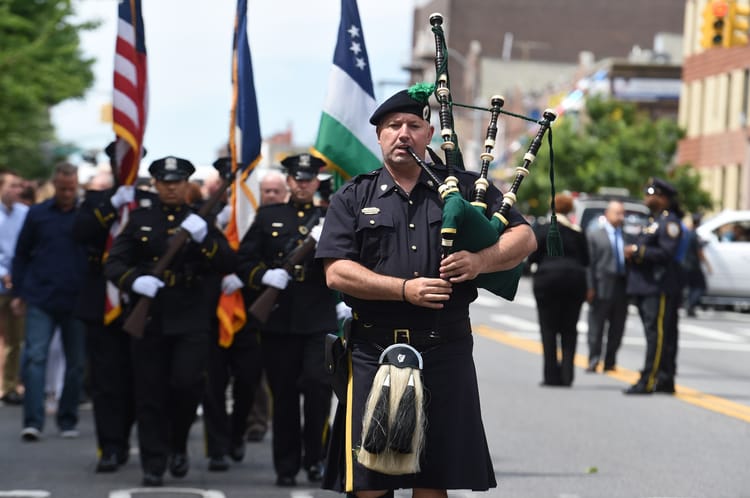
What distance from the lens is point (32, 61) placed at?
35062 millimetres

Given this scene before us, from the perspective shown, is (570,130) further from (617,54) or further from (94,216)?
(617,54)

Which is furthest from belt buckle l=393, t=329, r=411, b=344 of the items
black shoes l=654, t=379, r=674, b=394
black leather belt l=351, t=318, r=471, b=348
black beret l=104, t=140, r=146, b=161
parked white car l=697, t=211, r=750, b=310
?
parked white car l=697, t=211, r=750, b=310

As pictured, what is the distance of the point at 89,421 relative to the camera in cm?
1336

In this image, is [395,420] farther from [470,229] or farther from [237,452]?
[237,452]

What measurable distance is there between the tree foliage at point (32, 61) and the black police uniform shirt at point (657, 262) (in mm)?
20875

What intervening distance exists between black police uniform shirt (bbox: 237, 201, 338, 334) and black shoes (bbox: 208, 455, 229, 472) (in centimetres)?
108

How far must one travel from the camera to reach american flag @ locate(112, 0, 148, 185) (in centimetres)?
1145

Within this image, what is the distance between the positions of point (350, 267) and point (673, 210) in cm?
1002

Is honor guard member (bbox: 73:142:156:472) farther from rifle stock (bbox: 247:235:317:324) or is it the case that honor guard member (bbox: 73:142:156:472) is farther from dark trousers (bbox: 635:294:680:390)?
dark trousers (bbox: 635:294:680:390)

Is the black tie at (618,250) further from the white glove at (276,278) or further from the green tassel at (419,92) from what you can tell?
the green tassel at (419,92)

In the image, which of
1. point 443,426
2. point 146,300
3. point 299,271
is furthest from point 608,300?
point 443,426

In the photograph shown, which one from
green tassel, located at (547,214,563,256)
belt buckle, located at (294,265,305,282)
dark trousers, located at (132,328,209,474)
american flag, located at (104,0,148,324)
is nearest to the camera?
green tassel, located at (547,214,563,256)

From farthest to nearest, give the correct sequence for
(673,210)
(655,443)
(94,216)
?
(673,210)
(655,443)
(94,216)

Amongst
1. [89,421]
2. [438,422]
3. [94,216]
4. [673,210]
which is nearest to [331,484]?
[438,422]
